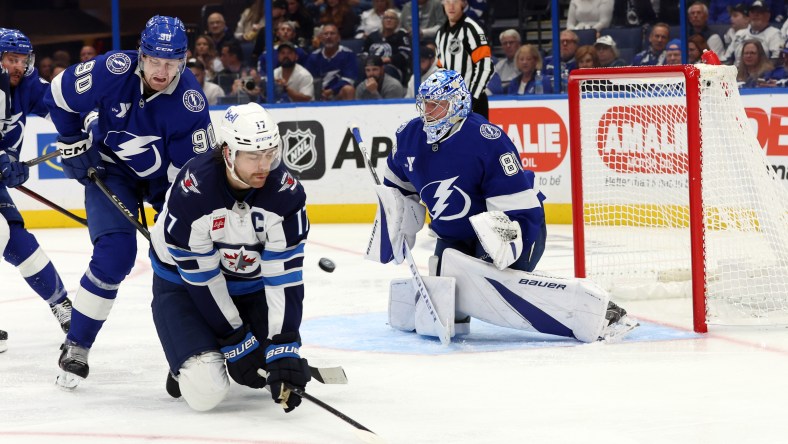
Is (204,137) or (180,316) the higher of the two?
(204,137)

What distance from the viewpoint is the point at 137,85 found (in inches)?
143

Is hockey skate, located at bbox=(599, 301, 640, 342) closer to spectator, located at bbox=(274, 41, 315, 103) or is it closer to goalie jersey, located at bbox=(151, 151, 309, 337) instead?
goalie jersey, located at bbox=(151, 151, 309, 337)

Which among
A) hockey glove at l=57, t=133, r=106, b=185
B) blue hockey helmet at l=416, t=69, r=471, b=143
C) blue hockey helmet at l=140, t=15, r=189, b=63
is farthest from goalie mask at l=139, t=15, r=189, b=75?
blue hockey helmet at l=416, t=69, r=471, b=143

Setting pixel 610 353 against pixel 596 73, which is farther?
pixel 596 73

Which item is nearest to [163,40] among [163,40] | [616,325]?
[163,40]

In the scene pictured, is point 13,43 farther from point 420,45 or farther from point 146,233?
point 420,45

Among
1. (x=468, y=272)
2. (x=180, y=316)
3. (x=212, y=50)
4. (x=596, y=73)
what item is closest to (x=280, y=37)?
(x=212, y=50)

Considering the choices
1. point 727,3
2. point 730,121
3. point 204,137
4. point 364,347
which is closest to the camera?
point 204,137

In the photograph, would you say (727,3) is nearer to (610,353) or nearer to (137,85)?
(610,353)

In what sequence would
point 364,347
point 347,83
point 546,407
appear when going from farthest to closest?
point 347,83 < point 364,347 < point 546,407

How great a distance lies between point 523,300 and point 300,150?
3.92 meters

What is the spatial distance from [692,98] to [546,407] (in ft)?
4.78

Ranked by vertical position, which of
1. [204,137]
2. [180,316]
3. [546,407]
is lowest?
[546,407]

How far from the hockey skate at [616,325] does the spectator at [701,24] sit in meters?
3.32
